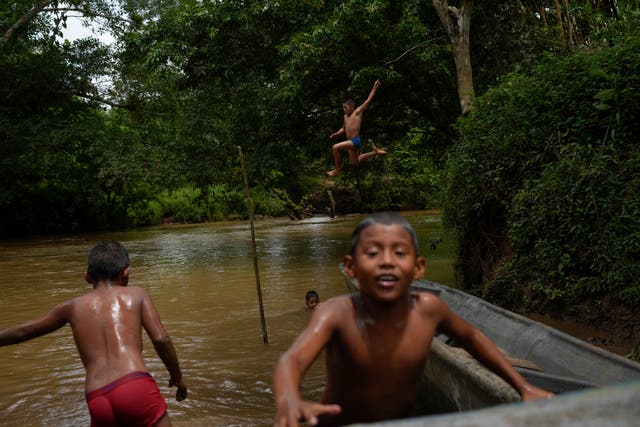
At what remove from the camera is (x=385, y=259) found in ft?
7.27

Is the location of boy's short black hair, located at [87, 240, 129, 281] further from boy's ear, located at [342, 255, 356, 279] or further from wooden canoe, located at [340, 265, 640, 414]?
wooden canoe, located at [340, 265, 640, 414]

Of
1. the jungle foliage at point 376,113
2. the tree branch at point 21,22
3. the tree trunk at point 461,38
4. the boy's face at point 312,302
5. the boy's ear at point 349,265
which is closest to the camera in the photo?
the boy's ear at point 349,265

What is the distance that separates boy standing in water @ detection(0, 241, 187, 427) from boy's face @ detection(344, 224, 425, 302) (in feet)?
4.97

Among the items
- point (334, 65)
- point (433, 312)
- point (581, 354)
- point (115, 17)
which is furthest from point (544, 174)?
point (115, 17)

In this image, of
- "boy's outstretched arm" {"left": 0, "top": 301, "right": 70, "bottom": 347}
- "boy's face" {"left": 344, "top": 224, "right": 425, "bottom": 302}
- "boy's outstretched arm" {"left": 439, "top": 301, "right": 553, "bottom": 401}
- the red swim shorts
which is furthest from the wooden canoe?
"boy's outstretched arm" {"left": 0, "top": 301, "right": 70, "bottom": 347}

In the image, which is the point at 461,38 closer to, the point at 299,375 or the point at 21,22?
the point at 299,375

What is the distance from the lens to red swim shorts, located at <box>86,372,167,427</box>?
3033mm

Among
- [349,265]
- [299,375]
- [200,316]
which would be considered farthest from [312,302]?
[299,375]

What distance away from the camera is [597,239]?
6.42 meters

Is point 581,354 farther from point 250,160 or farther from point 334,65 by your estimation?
point 250,160

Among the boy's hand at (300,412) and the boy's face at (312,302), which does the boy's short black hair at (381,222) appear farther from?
the boy's face at (312,302)

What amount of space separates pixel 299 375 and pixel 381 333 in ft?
1.70

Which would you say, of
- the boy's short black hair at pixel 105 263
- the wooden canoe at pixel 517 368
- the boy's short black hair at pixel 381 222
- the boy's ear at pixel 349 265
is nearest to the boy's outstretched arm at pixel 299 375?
the boy's ear at pixel 349 265

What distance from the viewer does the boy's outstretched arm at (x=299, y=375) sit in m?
1.80
